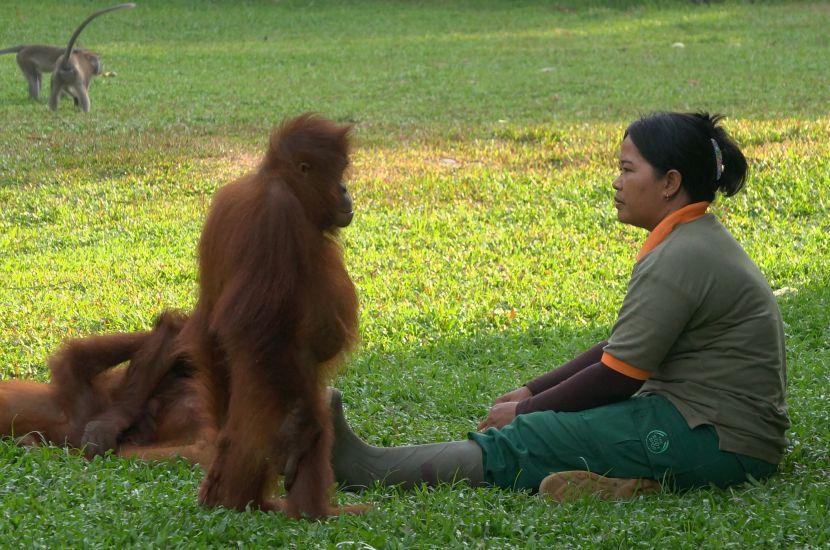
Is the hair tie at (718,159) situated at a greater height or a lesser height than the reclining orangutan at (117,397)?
greater

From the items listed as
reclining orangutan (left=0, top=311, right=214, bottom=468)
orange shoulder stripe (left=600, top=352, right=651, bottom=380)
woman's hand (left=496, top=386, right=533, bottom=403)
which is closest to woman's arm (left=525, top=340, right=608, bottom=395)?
woman's hand (left=496, top=386, right=533, bottom=403)

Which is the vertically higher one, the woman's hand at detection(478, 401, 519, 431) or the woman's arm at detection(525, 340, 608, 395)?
the woman's arm at detection(525, 340, 608, 395)

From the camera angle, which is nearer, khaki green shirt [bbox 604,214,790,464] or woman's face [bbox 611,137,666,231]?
khaki green shirt [bbox 604,214,790,464]

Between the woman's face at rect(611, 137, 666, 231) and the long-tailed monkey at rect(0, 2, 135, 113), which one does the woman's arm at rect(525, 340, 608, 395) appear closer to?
the woman's face at rect(611, 137, 666, 231)

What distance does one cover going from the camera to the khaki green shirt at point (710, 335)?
3510 mm

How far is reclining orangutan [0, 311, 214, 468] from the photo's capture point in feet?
13.9

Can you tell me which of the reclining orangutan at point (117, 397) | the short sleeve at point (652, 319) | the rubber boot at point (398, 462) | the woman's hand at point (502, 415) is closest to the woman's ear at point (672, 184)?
the short sleeve at point (652, 319)

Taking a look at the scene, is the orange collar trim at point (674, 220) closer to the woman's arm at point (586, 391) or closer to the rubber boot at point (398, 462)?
the woman's arm at point (586, 391)

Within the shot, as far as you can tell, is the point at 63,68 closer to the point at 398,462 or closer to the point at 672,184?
the point at 398,462

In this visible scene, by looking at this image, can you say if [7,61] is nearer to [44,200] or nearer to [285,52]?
[285,52]

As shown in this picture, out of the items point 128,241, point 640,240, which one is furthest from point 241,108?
point 640,240

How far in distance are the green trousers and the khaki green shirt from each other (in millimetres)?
49

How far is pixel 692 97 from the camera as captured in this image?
41.1 feet

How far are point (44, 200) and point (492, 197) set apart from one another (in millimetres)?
3452
